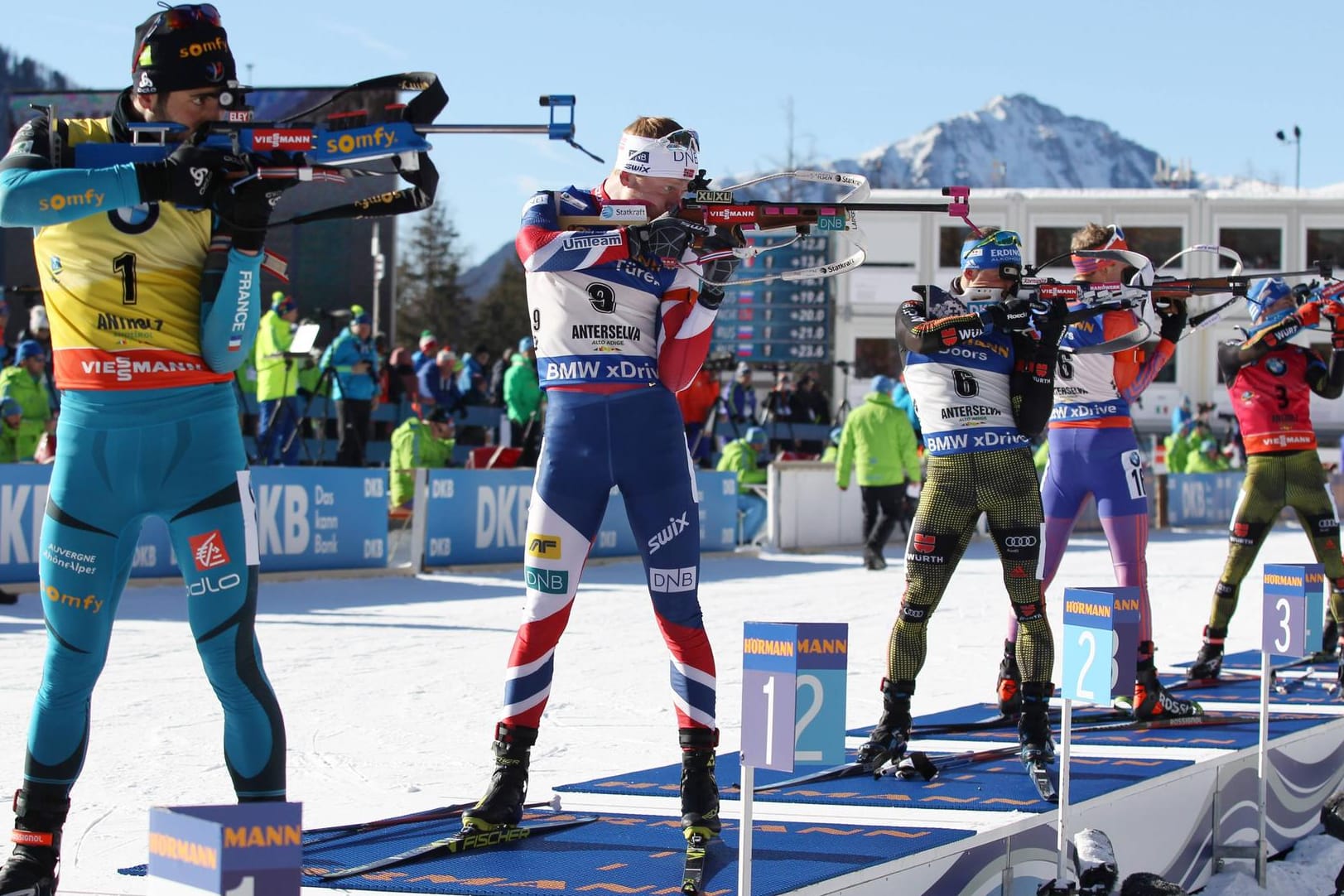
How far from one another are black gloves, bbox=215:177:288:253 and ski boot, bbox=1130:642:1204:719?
17.4 feet

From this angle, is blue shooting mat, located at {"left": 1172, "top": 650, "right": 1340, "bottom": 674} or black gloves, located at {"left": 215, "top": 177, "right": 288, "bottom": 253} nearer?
black gloves, located at {"left": 215, "top": 177, "right": 288, "bottom": 253}

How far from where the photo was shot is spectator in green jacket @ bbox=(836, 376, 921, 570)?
1645 cm

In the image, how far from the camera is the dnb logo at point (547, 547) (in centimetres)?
493

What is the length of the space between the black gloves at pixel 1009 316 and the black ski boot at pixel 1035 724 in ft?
4.94

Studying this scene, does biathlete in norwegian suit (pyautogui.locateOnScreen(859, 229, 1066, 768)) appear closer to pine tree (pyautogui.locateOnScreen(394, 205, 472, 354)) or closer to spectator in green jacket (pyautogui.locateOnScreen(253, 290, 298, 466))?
spectator in green jacket (pyautogui.locateOnScreen(253, 290, 298, 466))

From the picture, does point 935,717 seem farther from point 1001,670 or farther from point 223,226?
point 223,226

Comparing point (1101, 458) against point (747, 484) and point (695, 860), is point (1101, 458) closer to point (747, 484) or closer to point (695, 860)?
point (695, 860)

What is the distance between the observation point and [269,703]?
4.09m

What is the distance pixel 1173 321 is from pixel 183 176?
19.2 feet

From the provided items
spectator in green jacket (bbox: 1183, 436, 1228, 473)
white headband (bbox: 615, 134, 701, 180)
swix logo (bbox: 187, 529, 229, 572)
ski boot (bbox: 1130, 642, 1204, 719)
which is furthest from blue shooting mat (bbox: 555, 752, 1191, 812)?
spectator in green jacket (bbox: 1183, 436, 1228, 473)

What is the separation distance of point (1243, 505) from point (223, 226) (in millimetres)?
7187

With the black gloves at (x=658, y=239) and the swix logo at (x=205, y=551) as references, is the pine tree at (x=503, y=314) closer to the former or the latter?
the black gloves at (x=658, y=239)

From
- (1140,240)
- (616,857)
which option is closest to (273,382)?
(616,857)

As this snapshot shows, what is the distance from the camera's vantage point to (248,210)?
12.8 feet
